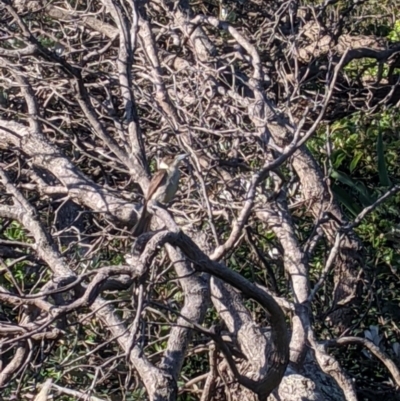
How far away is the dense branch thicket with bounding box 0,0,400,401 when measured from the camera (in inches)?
178

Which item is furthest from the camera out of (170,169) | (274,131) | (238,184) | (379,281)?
(379,281)

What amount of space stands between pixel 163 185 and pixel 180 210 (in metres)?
0.54

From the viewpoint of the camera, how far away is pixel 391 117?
7.97 metres

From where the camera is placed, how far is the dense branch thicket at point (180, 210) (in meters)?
4.51

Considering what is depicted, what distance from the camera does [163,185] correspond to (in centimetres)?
491

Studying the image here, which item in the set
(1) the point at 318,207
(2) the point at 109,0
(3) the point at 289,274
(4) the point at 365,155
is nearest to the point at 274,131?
(1) the point at 318,207

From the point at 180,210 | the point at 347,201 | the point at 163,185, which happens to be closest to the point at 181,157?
the point at 163,185

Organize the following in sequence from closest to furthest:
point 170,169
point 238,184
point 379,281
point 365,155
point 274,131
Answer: point 170,169
point 238,184
point 274,131
point 379,281
point 365,155

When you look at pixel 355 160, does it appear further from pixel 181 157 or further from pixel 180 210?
pixel 181 157

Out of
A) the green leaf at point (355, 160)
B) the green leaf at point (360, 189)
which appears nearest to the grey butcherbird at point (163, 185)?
the green leaf at point (360, 189)

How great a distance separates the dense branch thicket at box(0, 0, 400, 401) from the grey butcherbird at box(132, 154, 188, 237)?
2.7 inches

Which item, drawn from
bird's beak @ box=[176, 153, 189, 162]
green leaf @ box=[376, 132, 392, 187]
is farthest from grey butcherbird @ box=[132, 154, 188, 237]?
green leaf @ box=[376, 132, 392, 187]

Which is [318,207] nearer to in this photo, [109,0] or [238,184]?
[238,184]

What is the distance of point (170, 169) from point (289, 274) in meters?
0.91
